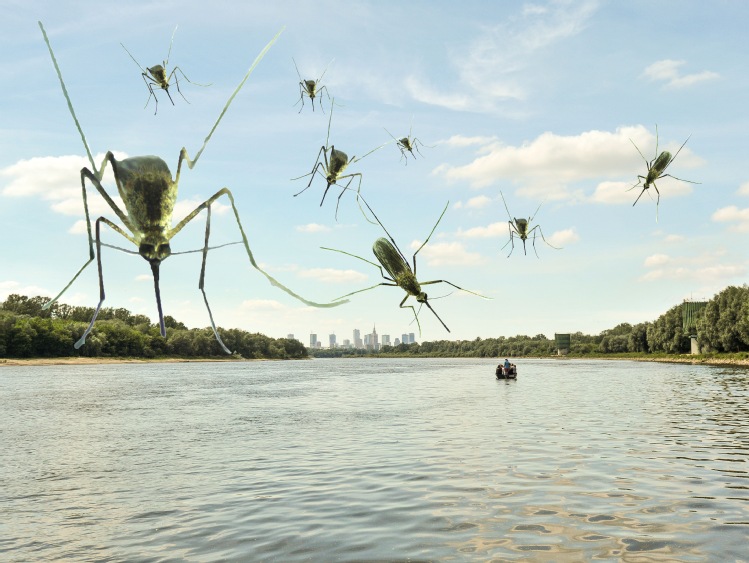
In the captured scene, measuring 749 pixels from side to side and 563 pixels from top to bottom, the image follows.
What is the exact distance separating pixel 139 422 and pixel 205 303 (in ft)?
154

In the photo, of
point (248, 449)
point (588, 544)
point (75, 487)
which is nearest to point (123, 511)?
point (75, 487)

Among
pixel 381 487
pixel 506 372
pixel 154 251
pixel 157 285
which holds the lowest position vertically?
pixel 381 487

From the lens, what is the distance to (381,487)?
21094mm

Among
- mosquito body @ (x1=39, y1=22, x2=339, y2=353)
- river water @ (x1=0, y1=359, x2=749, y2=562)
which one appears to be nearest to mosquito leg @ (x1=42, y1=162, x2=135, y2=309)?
mosquito body @ (x1=39, y1=22, x2=339, y2=353)

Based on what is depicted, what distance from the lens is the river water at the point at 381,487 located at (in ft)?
49.9

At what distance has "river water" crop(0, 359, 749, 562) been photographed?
49.9 feet

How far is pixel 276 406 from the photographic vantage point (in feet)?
186

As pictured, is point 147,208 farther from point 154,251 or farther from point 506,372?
point 506,372

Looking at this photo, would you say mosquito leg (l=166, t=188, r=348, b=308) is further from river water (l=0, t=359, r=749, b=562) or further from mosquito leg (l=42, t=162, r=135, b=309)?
river water (l=0, t=359, r=749, b=562)

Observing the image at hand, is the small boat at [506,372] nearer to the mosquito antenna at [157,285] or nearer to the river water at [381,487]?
the river water at [381,487]

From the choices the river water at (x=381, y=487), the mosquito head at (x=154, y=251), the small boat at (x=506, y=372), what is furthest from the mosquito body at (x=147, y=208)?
the small boat at (x=506, y=372)

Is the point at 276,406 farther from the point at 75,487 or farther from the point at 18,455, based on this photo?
the point at 75,487

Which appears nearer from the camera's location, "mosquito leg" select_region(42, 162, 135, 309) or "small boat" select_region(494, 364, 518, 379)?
"mosquito leg" select_region(42, 162, 135, 309)

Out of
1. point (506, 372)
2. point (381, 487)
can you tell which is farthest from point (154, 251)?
point (506, 372)
